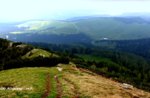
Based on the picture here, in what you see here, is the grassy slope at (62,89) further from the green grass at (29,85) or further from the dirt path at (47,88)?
the dirt path at (47,88)

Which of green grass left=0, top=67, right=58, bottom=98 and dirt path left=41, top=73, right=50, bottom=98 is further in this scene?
dirt path left=41, top=73, right=50, bottom=98

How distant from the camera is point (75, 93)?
6775 centimetres

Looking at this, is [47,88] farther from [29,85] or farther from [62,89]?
[29,85]

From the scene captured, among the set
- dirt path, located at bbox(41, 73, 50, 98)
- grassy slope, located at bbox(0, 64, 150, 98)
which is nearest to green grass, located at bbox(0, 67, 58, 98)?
grassy slope, located at bbox(0, 64, 150, 98)

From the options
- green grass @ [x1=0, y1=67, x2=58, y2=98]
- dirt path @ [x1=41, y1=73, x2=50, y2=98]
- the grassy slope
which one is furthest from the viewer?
the grassy slope

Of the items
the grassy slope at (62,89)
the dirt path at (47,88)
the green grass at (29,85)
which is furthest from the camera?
the grassy slope at (62,89)

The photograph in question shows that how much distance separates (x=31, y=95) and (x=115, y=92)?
21951 millimetres

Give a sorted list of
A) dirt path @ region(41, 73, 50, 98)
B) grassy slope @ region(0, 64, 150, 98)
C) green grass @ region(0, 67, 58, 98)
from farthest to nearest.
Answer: grassy slope @ region(0, 64, 150, 98) → dirt path @ region(41, 73, 50, 98) → green grass @ region(0, 67, 58, 98)

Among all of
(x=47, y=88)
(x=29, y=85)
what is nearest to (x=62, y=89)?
(x=47, y=88)

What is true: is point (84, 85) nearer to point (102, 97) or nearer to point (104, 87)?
point (104, 87)

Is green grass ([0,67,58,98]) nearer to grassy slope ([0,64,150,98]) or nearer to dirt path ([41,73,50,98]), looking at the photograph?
grassy slope ([0,64,150,98])

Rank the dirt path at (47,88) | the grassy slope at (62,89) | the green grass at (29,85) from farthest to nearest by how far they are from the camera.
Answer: the grassy slope at (62,89) → the dirt path at (47,88) → the green grass at (29,85)

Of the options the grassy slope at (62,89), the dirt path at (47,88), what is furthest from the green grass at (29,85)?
the dirt path at (47,88)

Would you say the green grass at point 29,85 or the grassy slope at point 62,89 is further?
the grassy slope at point 62,89
